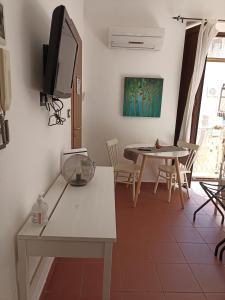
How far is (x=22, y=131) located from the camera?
1.25m

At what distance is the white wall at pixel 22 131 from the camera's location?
1080 mm

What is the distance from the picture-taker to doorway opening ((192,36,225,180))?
3.93 metres

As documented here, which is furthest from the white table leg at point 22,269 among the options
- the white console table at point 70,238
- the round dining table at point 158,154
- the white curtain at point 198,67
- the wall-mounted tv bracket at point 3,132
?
the white curtain at point 198,67

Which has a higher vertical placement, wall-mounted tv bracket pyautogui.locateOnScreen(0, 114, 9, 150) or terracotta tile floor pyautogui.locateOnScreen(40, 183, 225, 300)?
wall-mounted tv bracket pyautogui.locateOnScreen(0, 114, 9, 150)

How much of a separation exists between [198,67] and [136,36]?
1018 millimetres

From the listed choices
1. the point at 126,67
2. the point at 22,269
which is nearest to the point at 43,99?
the point at 22,269

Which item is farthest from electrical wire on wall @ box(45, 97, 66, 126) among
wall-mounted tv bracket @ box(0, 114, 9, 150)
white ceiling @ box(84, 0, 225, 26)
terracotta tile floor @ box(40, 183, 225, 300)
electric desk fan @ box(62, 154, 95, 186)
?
white ceiling @ box(84, 0, 225, 26)

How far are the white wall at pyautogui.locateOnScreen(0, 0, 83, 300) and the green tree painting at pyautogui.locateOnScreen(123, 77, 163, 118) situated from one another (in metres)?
2.03

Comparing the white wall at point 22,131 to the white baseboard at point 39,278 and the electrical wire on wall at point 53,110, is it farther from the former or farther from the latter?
the white baseboard at point 39,278

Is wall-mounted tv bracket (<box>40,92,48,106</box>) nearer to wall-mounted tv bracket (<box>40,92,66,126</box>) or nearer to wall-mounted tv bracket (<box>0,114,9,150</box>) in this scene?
wall-mounted tv bracket (<box>40,92,66,126</box>)

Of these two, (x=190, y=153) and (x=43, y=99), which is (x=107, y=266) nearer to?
(x=43, y=99)

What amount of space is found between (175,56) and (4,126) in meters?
3.20

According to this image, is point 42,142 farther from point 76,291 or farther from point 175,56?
point 175,56

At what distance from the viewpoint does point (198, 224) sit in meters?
2.80
